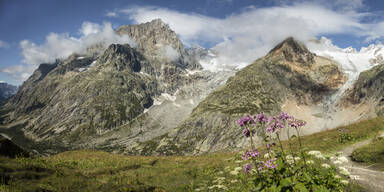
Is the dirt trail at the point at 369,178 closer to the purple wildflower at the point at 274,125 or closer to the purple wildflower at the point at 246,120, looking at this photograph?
the purple wildflower at the point at 274,125

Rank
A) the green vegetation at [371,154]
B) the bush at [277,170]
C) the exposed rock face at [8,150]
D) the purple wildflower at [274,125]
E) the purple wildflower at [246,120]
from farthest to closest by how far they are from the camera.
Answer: the exposed rock face at [8,150] → the green vegetation at [371,154] → the purple wildflower at [274,125] → the purple wildflower at [246,120] → the bush at [277,170]

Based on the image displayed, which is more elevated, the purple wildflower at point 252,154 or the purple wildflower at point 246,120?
the purple wildflower at point 246,120

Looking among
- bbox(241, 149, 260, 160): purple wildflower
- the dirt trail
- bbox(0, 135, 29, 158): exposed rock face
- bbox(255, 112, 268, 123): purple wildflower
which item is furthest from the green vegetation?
bbox(0, 135, 29, 158): exposed rock face

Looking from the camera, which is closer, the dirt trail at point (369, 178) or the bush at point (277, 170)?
the bush at point (277, 170)

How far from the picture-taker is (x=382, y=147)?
18047mm

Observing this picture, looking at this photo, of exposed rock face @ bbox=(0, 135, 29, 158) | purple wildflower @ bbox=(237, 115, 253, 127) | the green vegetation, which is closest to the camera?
purple wildflower @ bbox=(237, 115, 253, 127)

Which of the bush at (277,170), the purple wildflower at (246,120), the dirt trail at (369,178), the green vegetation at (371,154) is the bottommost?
the dirt trail at (369,178)

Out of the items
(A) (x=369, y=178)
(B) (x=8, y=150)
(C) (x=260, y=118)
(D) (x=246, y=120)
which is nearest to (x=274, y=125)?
(C) (x=260, y=118)

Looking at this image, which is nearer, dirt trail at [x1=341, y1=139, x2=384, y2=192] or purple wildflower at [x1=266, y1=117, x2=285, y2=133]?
purple wildflower at [x1=266, y1=117, x2=285, y2=133]

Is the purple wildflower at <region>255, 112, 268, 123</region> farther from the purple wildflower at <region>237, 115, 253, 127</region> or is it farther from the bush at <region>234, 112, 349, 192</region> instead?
the purple wildflower at <region>237, 115, 253, 127</region>

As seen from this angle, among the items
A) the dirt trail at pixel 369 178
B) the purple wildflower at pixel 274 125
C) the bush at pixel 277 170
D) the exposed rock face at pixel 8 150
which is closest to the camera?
the bush at pixel 277 170

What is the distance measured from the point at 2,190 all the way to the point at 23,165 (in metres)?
4.49

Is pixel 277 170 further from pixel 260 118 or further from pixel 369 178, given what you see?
pixel 369 178

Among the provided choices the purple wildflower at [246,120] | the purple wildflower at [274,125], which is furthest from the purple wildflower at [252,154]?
the purple wildflower at [246,120]
